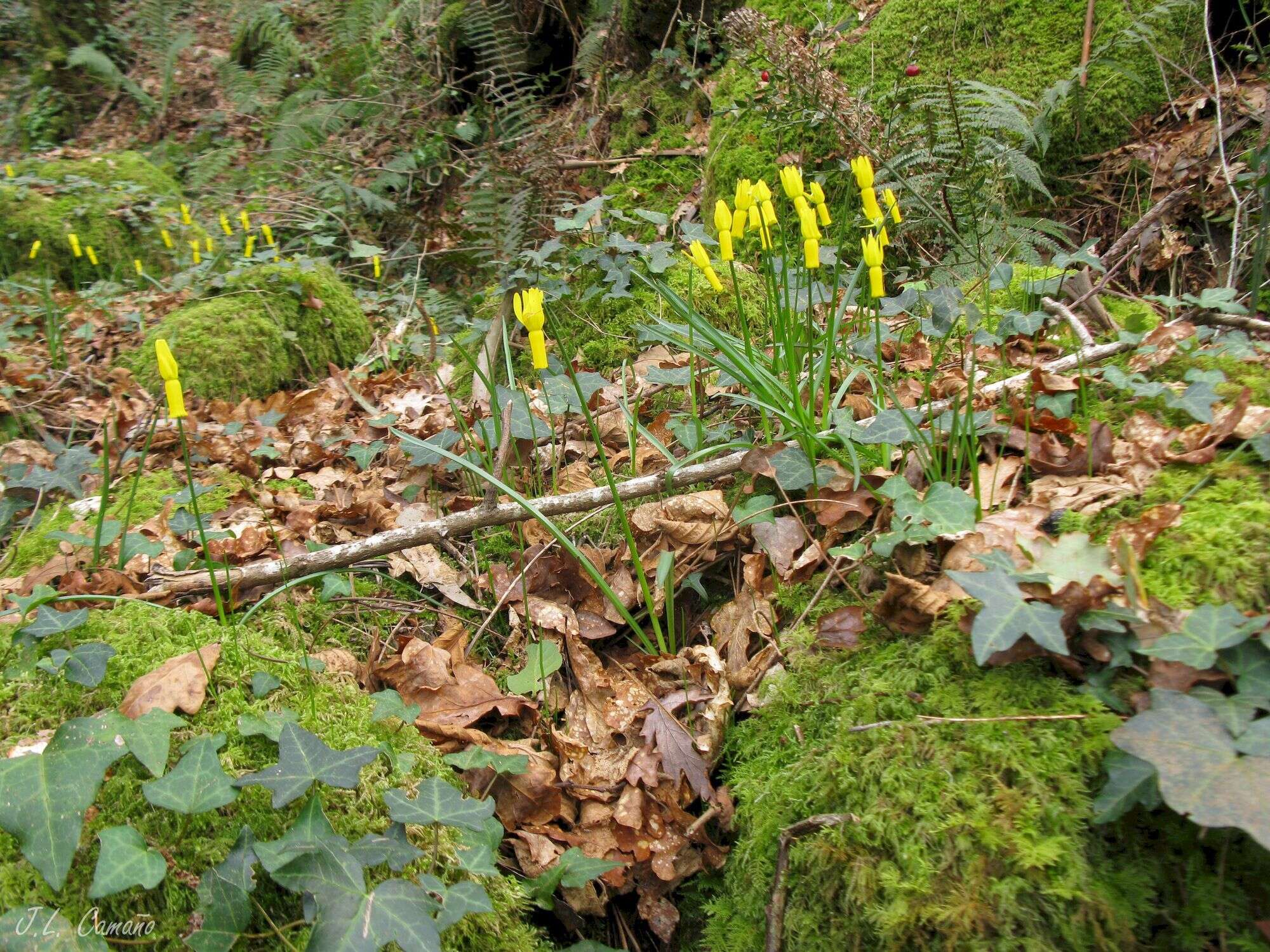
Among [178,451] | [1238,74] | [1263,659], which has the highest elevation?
[1238,74]

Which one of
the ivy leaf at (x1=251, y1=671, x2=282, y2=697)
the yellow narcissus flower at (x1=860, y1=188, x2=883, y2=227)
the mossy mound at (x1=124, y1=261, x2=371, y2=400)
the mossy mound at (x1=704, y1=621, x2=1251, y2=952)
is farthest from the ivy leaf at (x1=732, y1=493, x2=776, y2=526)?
the mossy mound at (x1=124, y1=261, x2=371, y2=400)

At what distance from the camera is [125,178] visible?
6086 millimetres

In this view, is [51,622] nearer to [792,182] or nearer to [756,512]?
[756,512]

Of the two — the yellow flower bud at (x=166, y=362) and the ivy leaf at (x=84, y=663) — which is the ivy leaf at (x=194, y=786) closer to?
the ivy leaf at (x=84, y=663)

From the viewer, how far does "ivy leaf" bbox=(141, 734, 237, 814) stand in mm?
1260

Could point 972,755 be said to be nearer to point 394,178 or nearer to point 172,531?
point 172,531

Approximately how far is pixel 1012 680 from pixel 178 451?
327 centimetres

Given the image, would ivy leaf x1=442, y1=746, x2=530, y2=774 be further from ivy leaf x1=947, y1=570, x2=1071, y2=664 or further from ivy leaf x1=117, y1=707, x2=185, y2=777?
ivy leaf x1=947, y1=570, x2=1071, y2=664

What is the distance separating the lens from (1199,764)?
1.02 metres

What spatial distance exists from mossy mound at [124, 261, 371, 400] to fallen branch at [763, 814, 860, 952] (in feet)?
11.7

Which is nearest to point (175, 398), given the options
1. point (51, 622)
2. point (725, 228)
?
point (51, 622)

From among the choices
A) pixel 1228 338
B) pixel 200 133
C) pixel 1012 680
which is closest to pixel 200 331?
pixel 1012 680

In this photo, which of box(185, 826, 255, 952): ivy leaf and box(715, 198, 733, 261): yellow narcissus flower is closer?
box(185, 826, 255, 952): ivy leaf

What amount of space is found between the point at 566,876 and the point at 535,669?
54 cm
